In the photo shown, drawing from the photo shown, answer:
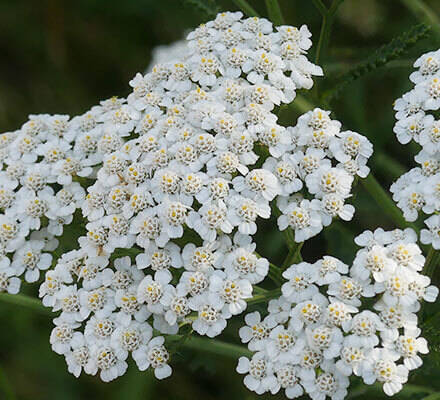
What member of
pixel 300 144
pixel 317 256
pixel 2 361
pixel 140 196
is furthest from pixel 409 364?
pixel 2 361

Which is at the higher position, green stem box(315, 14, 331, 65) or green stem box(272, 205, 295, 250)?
green stem box(315, 14, 331, 65)

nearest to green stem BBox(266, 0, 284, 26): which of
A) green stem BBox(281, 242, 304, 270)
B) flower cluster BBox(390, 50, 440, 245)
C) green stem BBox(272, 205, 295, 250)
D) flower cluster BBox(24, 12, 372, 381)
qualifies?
flower cluster BBox(24, 12, 372, 381)

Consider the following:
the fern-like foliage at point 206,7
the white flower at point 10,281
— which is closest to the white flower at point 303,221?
the white flower at point 10,281

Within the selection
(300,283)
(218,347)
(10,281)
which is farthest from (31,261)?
(300,283)

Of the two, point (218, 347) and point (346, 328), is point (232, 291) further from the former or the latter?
point (218, 347)

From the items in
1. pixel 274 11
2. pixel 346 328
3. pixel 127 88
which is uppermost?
pixel 127 88

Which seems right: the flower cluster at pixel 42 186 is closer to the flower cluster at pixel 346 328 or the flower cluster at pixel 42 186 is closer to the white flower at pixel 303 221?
the white flower at pixel 303 221

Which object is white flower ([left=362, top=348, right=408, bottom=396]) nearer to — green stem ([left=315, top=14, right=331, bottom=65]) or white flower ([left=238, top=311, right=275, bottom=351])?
white flower ([left=238, top=311, right=275, bottom=351])
